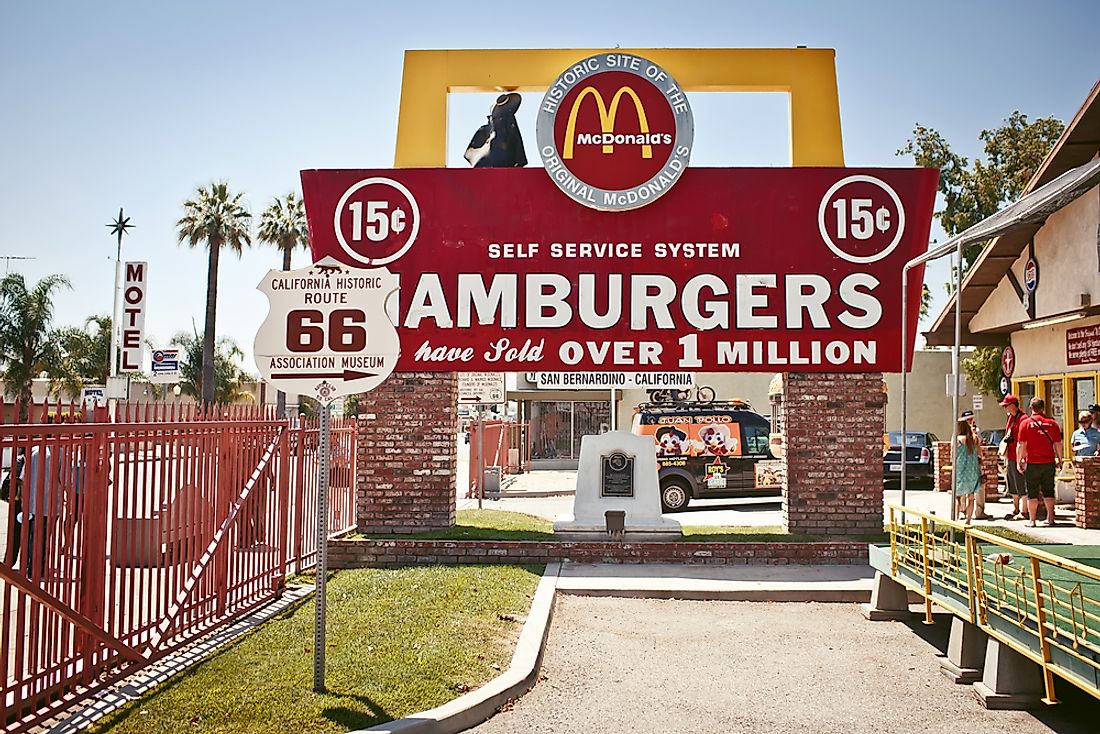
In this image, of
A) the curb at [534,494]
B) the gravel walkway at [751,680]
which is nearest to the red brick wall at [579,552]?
the gravel walkway at [751,680]

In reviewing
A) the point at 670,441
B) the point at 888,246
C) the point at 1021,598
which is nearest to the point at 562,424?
the point at 670,441

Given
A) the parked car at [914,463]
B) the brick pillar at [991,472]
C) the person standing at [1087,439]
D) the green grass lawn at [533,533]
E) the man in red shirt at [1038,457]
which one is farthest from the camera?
the parked car at [914,463]

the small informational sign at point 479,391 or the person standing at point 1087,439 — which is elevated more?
the small informational sign at point 479,391

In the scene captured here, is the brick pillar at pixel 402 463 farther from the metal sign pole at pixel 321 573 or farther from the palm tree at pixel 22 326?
the palm tree at pixel 22 326

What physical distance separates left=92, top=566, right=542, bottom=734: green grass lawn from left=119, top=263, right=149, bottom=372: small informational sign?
13.7 metres

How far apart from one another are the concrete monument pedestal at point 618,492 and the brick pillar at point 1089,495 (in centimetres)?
693

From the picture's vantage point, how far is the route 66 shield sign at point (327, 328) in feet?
21.8

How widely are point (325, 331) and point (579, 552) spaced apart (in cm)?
629

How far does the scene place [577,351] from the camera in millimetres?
12734

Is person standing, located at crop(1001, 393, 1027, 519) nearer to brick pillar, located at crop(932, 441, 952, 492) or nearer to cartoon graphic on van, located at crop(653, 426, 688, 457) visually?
brick pillar, located at crop(932, 441, 952, 492)

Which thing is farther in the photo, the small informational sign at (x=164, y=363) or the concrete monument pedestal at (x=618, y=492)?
the small informational sign at (x=164, y=363)

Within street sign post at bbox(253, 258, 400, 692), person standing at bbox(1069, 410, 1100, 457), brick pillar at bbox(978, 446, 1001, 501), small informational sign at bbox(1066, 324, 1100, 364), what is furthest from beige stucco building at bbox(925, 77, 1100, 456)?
street sign post at bbox(253, 258, 400, 692)

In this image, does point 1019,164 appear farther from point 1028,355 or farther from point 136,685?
point 136,685

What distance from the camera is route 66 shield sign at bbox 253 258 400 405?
6.64m
